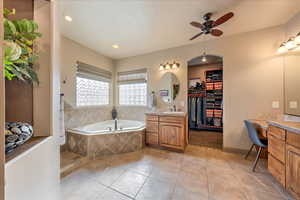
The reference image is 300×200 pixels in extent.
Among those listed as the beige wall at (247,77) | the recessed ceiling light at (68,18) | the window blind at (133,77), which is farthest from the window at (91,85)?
the beige wall at (247,77)

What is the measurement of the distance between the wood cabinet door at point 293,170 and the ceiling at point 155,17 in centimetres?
207

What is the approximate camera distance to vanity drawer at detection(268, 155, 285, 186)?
1.40m

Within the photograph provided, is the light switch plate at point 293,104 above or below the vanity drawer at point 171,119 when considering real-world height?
above

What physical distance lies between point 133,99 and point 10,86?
3086 mm

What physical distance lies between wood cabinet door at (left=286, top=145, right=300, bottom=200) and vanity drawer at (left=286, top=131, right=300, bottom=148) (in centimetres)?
4

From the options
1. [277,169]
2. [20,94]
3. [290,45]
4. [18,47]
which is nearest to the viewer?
[18,47]

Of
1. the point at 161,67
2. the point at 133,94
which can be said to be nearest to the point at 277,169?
the point at 161,67

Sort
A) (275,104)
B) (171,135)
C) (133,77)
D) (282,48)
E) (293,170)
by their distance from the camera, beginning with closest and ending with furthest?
(293,170) → (282,48) → (275,104) → (171,135) → (133,77)

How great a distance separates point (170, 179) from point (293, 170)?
1.41m

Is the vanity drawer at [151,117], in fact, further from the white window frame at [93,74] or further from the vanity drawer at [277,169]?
the vanity drawer at [277,169]

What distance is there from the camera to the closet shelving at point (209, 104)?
13.9ft

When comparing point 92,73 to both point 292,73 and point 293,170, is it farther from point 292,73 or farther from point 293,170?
point 292,73

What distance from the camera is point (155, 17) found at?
2.01m

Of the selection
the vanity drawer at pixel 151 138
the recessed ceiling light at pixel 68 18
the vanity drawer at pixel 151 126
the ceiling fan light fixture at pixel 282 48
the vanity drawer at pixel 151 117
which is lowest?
the vanity drawer at pixel 151 138
